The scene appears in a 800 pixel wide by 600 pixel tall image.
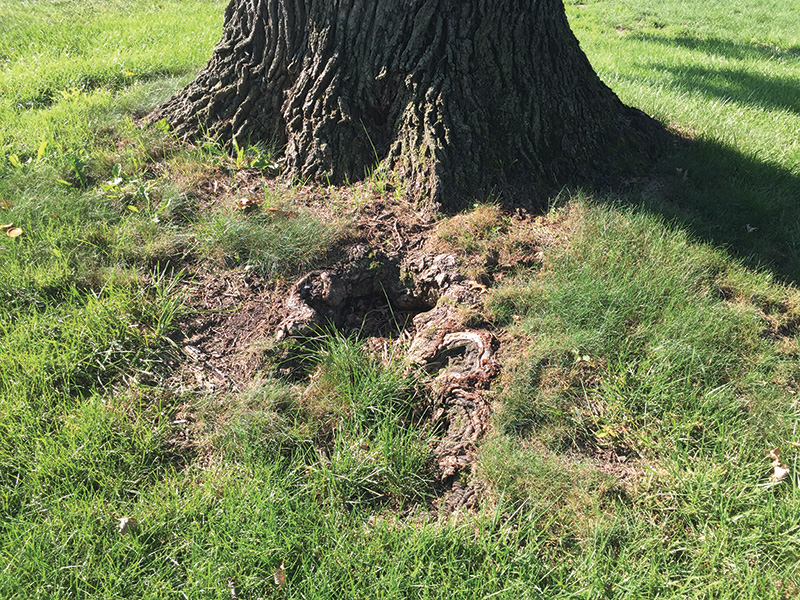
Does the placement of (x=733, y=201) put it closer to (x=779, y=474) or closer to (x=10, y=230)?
(x=779, y=474)

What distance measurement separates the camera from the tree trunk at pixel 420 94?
10.9 feet

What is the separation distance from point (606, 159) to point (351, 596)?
309 centimetres

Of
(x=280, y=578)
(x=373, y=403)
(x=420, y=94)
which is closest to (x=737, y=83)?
(x=420, y=94)

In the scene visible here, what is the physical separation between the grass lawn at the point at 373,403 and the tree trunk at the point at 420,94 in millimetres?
252

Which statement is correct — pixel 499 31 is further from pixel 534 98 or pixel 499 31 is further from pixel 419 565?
pixel 419 565

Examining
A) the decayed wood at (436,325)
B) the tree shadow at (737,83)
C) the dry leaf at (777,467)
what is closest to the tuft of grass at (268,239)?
the decayed wood at (436,325)

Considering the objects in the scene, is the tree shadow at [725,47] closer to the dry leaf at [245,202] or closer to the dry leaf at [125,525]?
the dry leaf at [245,202]

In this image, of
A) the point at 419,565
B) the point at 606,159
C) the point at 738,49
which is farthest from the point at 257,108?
the point at 738,49

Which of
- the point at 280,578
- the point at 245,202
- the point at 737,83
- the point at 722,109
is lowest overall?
the point at 280,578

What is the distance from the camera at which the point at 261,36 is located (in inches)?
147

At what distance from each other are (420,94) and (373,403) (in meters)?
1.87

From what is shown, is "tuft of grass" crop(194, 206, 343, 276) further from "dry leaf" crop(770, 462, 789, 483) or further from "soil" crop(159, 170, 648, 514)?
"dry leaf" crop(770, 462, 789, 483)

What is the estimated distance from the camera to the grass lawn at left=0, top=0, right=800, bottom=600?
6.61 feet

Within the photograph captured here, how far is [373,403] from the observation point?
101 inches
